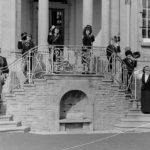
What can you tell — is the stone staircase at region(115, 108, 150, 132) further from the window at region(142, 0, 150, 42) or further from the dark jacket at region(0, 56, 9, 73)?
the window at region(142, 0, 150, 42)

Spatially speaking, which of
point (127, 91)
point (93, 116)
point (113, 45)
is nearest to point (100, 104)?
point (93, 116)

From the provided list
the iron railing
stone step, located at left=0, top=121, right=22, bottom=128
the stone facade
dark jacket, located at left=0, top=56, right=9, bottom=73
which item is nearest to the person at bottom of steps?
the stone facade

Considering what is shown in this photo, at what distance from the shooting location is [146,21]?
2341cm

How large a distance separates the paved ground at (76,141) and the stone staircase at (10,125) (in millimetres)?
510

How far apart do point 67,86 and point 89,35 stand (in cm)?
254

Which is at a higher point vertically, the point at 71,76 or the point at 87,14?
the point at 87,14

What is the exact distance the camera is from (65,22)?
23.6m

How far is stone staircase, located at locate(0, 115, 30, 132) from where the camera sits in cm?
1599

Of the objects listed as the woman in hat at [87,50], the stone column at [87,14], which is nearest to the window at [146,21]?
the stone column at [87,14]

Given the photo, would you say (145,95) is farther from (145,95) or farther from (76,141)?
(76,141)

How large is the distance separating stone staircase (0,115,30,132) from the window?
9.03 m

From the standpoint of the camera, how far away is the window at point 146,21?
2325 cm

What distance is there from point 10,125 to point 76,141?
335 centimetres

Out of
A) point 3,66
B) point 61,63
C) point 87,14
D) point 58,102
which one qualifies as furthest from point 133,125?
point 87,14
